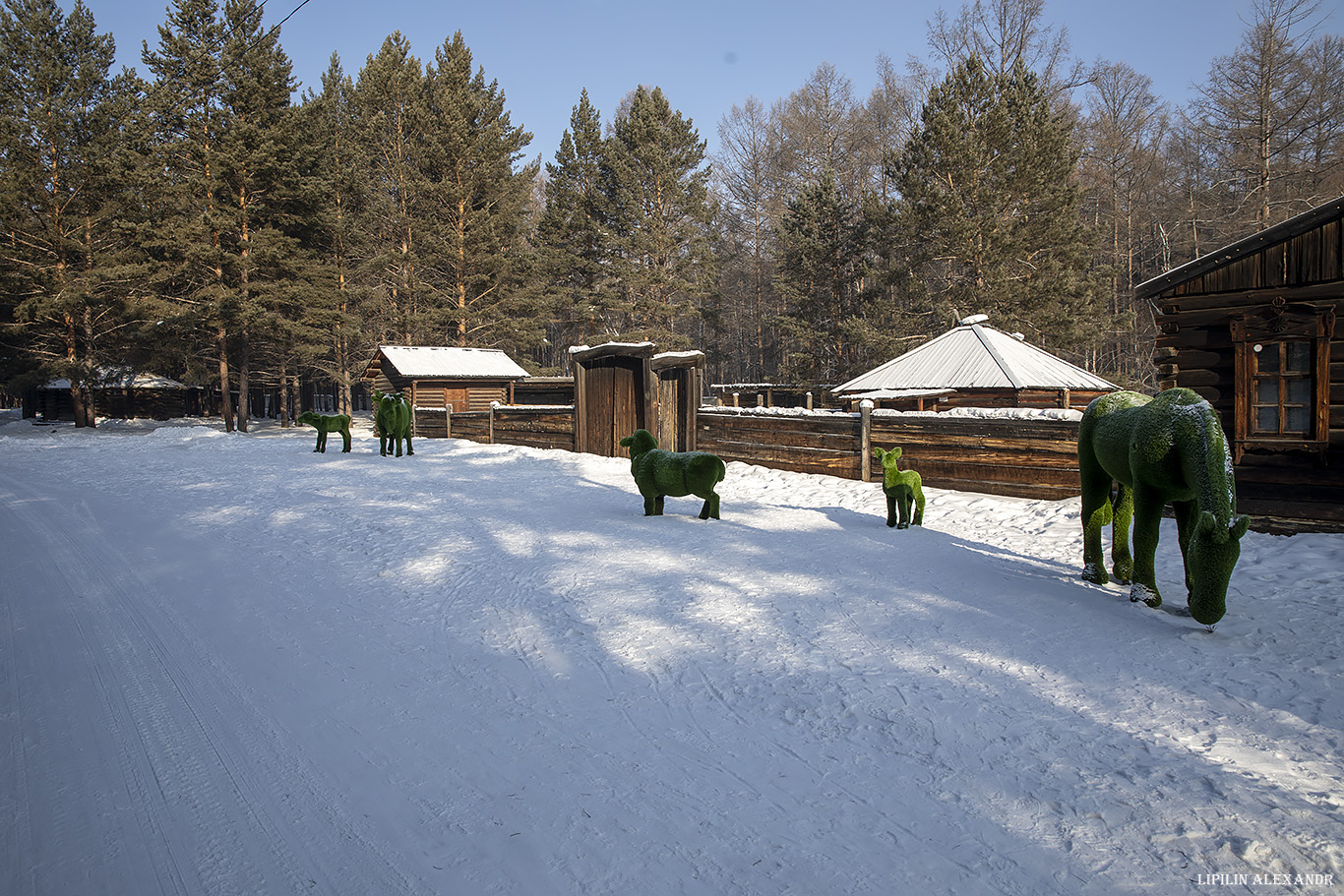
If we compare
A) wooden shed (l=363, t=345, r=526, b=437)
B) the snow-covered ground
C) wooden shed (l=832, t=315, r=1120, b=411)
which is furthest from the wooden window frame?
wooden shed (l=363, t=345, r=526, b=437)

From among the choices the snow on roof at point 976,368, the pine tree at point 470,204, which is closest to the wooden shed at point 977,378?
the snow on roof at point 976,368

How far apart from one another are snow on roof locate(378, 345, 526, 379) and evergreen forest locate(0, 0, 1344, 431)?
10.2 ft

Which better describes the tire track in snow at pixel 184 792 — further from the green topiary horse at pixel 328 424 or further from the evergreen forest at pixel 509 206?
the evergreen forest at pixel 509 206

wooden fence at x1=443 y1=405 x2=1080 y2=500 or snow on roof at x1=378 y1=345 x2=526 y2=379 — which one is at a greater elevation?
snow on roof at x1=378 y1=345 x2=526 y2=379

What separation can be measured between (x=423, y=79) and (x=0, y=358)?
85.3ft

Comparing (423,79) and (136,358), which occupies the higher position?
(423,79)

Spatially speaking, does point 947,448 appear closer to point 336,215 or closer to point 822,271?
point 822,271

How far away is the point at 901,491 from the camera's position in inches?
318

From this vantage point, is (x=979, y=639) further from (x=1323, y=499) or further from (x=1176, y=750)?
(x=1323, y=499)

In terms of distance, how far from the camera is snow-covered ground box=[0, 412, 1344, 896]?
8.27ft

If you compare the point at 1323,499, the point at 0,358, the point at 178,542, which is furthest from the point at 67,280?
the point at 1323,499

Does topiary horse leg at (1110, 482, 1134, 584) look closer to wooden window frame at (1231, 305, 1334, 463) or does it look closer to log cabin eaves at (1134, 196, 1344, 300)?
log cabin eaves at (1134, 196, 1344, 300)

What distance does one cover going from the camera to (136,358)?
30.9 meters

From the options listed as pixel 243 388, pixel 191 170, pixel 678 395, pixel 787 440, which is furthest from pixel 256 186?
pixel 787 440
